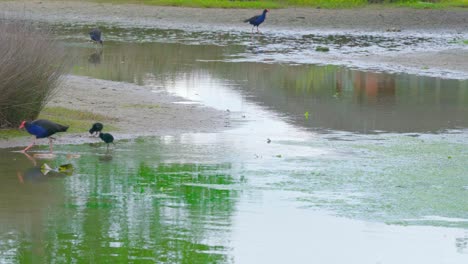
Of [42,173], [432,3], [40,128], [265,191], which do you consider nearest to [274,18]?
[432,3]

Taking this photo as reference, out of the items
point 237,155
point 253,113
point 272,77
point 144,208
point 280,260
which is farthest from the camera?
point 272,77

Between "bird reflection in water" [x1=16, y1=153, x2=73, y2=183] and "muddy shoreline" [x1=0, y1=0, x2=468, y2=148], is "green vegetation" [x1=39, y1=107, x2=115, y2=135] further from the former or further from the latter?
"muddy shoreline" [x1=0, y1=0, x2=468, y2=148]

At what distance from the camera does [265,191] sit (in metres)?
12.4

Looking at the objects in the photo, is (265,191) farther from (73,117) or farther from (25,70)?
(73,117)

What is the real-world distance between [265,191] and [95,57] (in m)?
18.1

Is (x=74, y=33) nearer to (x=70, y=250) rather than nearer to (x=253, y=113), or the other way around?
(x=253, y=113)

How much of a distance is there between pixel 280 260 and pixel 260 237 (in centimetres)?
79

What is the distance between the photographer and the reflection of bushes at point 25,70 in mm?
15445

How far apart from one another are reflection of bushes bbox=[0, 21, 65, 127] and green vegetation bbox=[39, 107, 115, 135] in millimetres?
532

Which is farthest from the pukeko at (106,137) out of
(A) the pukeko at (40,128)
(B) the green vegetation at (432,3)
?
(B) the green vegetation at (432,3)

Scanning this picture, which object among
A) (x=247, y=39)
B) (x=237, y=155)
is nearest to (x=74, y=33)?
(x=247, y=39)

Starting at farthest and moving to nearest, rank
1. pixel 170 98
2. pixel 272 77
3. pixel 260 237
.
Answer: pixel 272 77, pixel 170 98, pixel 260 237

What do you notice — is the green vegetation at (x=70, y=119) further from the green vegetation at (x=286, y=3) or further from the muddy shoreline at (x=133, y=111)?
the green vegetation at (x=286, y=3)

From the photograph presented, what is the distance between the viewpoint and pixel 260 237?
10.3m
